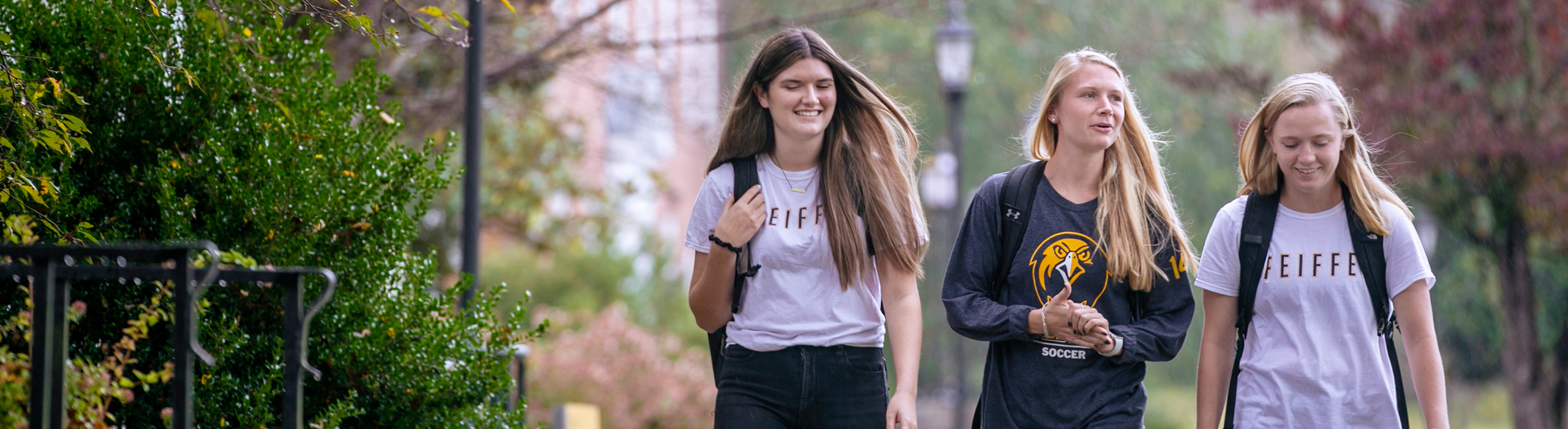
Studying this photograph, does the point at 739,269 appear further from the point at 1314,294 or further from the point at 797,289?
the point at 1314,294

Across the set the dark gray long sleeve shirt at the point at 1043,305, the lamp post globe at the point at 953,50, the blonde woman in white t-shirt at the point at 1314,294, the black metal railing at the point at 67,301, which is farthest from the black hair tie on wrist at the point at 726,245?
the lamp post globe at the point at 953,50

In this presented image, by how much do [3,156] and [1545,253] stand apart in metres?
12.4

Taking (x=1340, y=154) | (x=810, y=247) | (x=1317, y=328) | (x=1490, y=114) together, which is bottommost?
(x=1317, y=328)

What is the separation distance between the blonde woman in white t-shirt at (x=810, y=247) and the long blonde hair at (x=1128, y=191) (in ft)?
1.55

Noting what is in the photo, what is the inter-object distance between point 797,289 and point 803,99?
0.56 metres

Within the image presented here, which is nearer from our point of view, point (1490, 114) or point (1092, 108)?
point (1092, 108)

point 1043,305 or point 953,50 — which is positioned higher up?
point 953,50

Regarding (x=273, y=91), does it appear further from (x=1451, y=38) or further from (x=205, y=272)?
(x=1451, y=38)

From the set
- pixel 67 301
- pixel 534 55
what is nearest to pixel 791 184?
pixel 67 301

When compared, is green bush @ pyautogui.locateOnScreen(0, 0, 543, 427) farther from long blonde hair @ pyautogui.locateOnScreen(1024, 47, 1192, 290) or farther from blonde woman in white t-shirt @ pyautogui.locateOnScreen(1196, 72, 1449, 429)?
blonde woman in white t-shirt @ pyautogui.locateOnScreen(1196, 72, 1449, 429)

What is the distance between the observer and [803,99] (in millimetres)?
3631

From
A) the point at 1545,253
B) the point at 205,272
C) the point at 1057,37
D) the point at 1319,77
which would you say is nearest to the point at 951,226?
the point at 1545,253

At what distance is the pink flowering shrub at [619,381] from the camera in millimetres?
11680

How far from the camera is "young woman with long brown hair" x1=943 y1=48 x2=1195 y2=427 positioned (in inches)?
133
